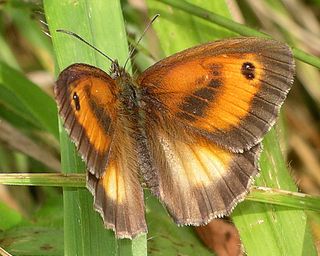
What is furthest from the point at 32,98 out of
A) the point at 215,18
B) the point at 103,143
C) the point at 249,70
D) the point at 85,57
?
the point at 249,70

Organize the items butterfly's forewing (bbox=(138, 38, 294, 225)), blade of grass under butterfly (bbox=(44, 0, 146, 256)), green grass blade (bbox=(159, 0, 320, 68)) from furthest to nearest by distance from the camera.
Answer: green grass blade (bbox=(159, 0, 320, 68))
butterfly's forewing (bbox=(138, 38, 294, 225))
blade of grass under butterfly (bbox=(44, 0, 146, 256))

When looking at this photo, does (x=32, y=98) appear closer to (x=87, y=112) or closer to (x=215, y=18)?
(x=215, y=18)

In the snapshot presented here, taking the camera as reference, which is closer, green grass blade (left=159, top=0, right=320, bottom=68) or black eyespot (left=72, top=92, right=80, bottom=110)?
black eyespot (left=72, top=92, right=80, bottom=110)

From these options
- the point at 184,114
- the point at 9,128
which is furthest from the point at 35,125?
the point at 184,114

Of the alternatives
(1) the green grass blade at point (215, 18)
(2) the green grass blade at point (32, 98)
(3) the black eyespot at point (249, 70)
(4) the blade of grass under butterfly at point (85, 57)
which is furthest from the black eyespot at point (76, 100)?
(2) the green grass blade at point (32, 98)

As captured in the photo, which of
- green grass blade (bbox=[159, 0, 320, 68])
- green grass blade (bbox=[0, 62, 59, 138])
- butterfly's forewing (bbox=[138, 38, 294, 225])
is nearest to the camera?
butterfly's forewing (bbox=[138, 38, 294, 225])

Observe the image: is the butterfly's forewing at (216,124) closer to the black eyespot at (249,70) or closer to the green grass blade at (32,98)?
the black eyespot at (249,70)

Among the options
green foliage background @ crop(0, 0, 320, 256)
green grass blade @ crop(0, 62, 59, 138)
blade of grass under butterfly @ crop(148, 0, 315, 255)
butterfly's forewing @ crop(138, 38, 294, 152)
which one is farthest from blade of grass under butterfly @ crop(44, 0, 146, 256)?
green grass blade @ crop(0, 62, 59, 138)

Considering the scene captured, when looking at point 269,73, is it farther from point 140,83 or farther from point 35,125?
point 35,125

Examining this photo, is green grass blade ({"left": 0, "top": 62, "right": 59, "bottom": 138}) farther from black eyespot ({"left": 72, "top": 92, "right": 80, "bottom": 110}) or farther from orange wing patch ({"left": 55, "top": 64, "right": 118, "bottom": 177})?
black eyespot ({"left": 72, "top": 92, "right": 80, "bottom": 110})
